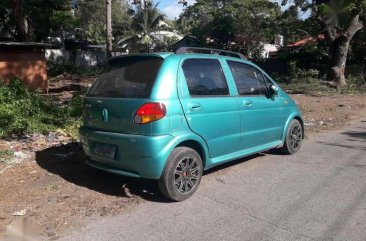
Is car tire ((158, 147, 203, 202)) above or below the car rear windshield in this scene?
below

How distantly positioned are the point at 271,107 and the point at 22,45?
12.1 meters

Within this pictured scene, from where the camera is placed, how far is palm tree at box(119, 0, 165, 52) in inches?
1945

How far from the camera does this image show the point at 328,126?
10594mm

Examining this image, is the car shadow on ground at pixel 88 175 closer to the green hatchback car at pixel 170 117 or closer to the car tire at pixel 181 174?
the car tire at pixel 181 174

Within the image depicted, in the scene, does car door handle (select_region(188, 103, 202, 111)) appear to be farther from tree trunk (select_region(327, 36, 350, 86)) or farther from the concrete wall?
the concrete wall

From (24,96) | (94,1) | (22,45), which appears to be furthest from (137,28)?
(24,96)

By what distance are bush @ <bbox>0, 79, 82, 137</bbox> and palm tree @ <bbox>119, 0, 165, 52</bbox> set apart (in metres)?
39.8

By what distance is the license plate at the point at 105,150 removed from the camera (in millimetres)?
5047

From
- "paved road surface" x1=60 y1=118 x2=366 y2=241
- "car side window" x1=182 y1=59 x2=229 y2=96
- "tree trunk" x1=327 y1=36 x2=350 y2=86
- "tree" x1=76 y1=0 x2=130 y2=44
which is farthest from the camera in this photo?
"tree" x1=76 y1=0 x2=130 y2=44

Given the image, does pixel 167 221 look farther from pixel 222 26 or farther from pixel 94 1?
pixel 94 1

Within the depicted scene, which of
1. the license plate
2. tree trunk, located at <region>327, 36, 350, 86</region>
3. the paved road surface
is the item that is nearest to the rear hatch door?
the license plate

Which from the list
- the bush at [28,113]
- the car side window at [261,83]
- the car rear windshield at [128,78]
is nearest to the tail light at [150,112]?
the car rear windshield at [128,78]

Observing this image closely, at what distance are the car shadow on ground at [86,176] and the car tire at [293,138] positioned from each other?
8.83ft

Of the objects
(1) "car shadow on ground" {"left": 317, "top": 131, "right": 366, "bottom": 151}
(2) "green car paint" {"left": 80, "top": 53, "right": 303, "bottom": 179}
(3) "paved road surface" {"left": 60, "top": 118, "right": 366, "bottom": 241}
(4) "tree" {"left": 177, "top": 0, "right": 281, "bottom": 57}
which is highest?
(4) "tree" {"left": 177, "top": 0, "right": 281, "bottom": 57}
